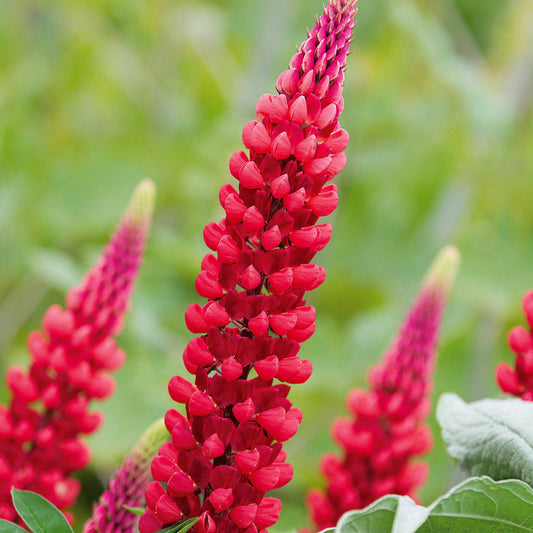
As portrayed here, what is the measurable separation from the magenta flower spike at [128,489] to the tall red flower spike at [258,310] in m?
0.09

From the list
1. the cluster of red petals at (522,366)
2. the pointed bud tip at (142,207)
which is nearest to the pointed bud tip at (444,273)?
the cluster of red petals at (522,366)

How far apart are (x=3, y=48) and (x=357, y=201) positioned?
1.35 metres

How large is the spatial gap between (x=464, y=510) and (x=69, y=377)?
47 centimetres

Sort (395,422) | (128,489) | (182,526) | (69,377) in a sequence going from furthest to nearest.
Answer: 1. (395,422)
2. (69,377)
3. (128,489)
4. (182,526)


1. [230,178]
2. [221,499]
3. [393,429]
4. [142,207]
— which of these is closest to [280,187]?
[221,499]

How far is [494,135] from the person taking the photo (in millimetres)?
2002

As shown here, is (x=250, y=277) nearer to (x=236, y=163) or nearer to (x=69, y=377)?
(x=236, y=163)

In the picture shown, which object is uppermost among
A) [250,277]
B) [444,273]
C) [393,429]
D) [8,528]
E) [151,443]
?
[444,273]

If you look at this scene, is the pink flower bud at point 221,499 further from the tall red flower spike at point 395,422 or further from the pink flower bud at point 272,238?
the tall red flower spike at point 395,422

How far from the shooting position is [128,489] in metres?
0.70

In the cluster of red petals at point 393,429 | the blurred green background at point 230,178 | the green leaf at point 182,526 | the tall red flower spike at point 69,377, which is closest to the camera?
the green leaf at point 182,526

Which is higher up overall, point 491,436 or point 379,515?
point 491,436

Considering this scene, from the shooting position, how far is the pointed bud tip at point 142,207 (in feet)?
2.90

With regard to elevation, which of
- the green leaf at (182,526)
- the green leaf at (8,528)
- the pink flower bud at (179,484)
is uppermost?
the pink flower bud at (179,484)
